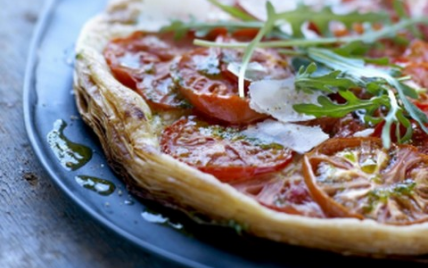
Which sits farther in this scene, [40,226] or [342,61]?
[342,61]

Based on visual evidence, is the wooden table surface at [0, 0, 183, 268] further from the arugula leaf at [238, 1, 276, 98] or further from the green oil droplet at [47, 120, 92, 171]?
→ the arugula leaf at [238, 1, 276, 98]

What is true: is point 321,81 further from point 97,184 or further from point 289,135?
point 97,184

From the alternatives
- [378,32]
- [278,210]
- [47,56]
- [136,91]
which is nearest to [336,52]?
[378,32]

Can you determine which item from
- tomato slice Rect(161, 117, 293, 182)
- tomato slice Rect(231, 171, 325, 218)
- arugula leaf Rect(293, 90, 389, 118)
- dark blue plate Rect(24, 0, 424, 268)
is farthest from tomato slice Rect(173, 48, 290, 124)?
dark blue plate Rect(24, 0, 424, 268)

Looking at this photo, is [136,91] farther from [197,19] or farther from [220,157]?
[197,19]

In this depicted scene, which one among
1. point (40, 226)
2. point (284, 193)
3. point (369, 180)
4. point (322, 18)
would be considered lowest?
point (40, 226)

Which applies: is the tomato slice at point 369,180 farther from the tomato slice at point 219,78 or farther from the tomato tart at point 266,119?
the tomato slice at point 219,78

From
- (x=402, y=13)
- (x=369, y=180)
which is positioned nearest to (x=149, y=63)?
(x=369, y=180)

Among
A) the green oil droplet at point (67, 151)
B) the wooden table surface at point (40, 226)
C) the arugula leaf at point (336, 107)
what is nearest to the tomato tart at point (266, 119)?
the arugula leaf at point (336, 107)
